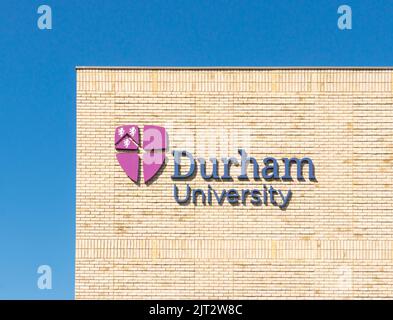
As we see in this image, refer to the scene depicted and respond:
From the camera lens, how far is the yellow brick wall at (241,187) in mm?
21703

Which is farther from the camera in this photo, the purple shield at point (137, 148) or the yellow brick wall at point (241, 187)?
the purple shield at point (137, 148)

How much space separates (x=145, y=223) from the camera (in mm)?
21891

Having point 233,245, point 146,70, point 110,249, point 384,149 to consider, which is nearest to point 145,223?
point 110,249

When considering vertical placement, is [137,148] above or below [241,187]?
above

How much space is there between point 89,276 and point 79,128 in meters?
4.50

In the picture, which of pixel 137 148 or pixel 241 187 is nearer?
pixel 241 187

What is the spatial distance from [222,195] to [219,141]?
64.5 inches

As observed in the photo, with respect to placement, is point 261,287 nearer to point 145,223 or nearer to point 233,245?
point 233,245

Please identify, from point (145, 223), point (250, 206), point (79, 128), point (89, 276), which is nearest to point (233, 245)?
point (250, 206)

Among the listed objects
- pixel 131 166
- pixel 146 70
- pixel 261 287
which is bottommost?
pixel 261 287

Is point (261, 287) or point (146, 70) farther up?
point (146, 70)

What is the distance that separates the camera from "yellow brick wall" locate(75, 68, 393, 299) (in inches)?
854

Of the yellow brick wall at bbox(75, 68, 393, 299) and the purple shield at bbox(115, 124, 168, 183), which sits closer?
the yellow brick wall at bbox(75, 68, 393, 299)

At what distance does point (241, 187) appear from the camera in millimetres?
21938
